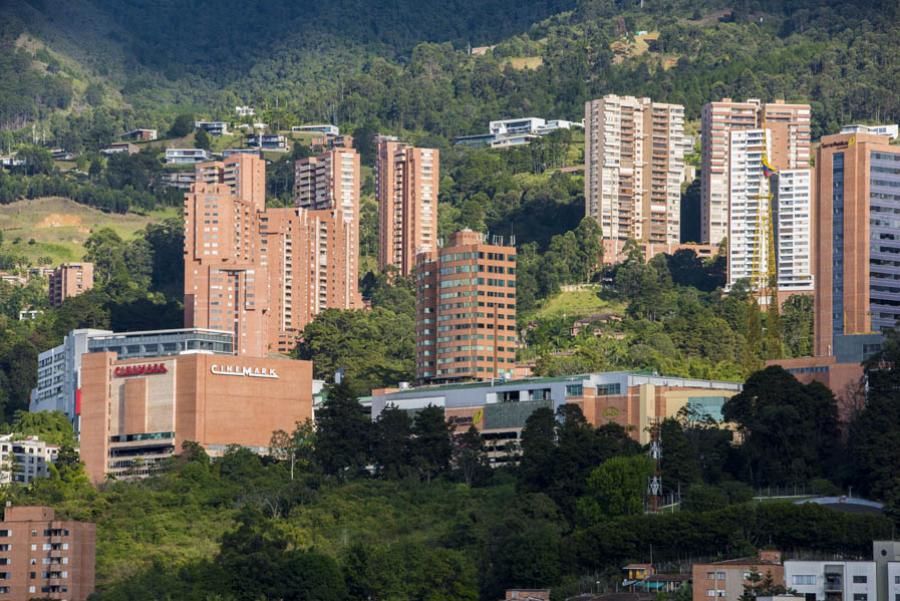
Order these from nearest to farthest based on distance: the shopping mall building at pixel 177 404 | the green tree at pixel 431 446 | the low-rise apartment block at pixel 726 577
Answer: the low-rise apartment block at pixel 726 577, the green tree at pixel 431 446, the shopping mall building at pixel 177 404

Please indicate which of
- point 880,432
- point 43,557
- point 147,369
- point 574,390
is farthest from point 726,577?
point 147,369

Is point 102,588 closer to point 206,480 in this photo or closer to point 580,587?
point 206,480

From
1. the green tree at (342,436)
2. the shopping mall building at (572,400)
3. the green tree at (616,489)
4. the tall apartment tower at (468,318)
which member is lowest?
the green tree at (616,489)

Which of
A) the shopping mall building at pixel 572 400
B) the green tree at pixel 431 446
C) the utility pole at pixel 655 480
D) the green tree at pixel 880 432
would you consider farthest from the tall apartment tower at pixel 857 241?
the green tree at pixel 431 446

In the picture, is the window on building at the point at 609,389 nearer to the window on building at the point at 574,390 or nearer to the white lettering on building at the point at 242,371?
the window on building at the point at 574,390

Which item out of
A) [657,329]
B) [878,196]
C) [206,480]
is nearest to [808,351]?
[657,329]

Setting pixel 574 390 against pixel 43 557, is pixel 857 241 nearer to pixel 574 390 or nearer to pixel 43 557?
pixel 574 390

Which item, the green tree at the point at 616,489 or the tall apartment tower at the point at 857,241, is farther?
the tall apartment tower at the point at 857,241
